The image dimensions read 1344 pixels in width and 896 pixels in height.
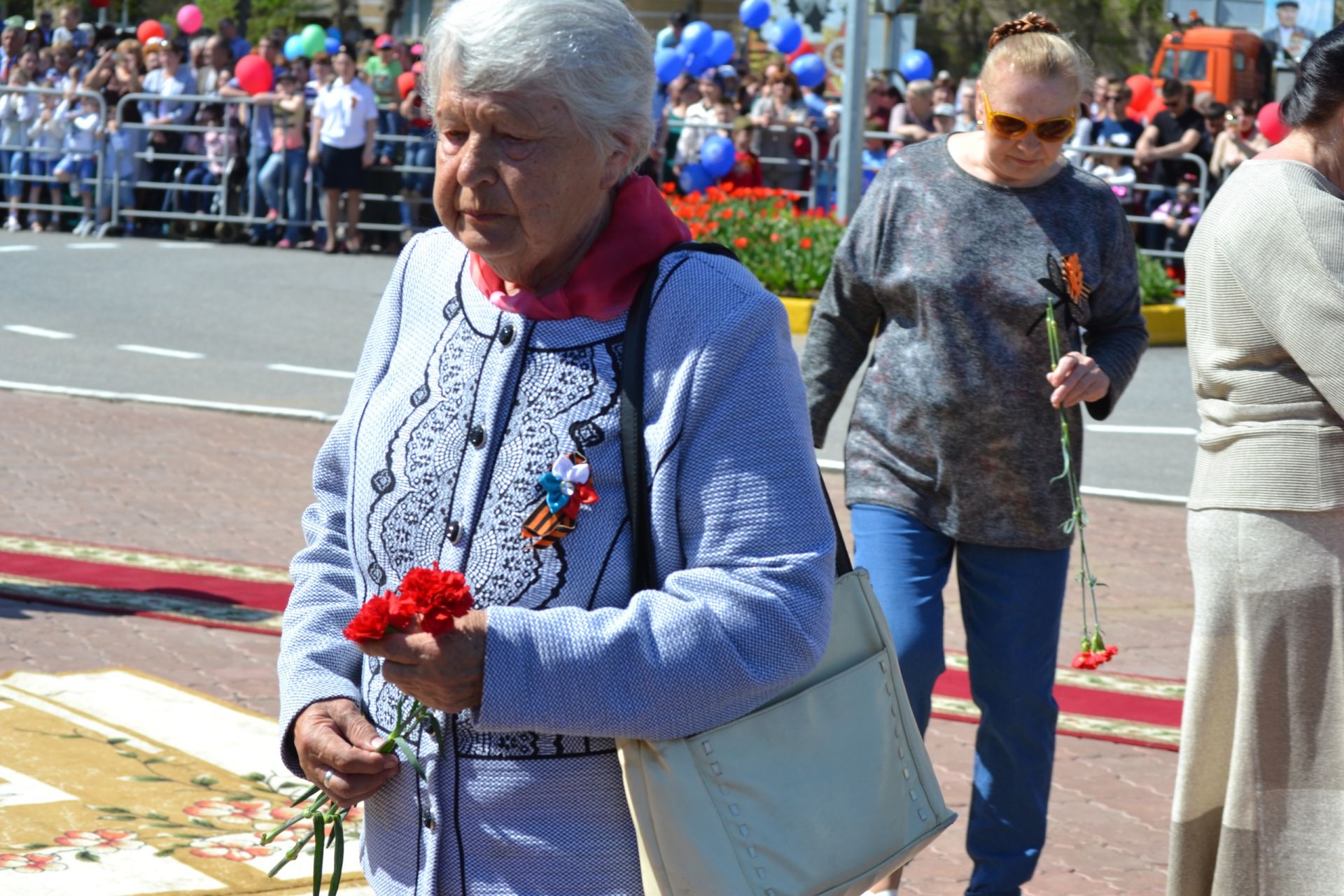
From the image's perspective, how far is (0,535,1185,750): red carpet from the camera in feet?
20.3

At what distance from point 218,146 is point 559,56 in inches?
737

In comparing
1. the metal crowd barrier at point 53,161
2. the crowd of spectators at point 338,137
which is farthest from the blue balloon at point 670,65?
the metal crowd barrier at point 53,161

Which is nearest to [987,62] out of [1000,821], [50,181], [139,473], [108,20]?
[1000,821]

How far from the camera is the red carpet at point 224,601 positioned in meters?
6.18

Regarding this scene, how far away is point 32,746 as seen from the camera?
513cm

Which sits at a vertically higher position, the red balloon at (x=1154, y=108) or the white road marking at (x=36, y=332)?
the red balloon at (x=1154, y=108)

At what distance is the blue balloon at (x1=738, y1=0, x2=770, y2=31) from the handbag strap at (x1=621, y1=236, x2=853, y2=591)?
2520cm

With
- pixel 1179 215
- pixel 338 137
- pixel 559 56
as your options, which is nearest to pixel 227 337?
pixel 338 137

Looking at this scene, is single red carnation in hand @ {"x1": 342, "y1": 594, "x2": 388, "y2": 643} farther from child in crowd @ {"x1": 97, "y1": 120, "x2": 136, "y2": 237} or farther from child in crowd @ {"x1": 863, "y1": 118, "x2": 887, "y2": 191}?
child in crowd @ {"x1": 97, "y1": 120, "x2": 136, "y2": 237}

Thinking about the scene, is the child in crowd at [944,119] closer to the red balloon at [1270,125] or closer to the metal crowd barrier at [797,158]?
the metal crowd barrier at [797,158]

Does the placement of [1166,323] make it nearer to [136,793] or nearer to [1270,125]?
[1270,125]

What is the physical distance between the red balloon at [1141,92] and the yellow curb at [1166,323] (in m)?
7.29

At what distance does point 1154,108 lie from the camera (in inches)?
784

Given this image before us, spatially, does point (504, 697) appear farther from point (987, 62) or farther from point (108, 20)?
point (108, 20)
